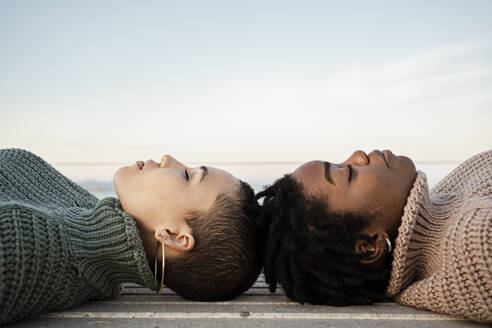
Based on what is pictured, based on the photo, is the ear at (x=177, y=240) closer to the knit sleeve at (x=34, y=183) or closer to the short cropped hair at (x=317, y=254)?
the short cropped hair at (x=317, y=254)

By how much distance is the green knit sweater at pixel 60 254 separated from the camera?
→ 1.83 meters

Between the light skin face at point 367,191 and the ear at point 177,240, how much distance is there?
1.97ft

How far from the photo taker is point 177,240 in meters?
2.11

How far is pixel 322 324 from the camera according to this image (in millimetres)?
1856

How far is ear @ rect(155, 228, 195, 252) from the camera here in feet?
6.81

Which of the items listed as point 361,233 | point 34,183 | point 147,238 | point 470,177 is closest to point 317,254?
point 361,233

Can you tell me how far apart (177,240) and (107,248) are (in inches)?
13.9

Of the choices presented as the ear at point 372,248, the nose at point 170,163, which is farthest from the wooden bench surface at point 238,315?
the nose at point 170,163

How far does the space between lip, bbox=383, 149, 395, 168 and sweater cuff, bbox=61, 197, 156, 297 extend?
1.28m

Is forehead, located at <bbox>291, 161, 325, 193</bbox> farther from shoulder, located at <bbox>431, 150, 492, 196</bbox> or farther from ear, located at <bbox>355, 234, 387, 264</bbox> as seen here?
shoulder, located at <bbox>431, 150, 492, 196</bbox>

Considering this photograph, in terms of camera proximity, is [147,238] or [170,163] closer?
[147,238]

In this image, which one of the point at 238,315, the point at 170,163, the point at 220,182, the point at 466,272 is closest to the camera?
the point at 466,272

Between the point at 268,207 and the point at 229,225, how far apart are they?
222mm

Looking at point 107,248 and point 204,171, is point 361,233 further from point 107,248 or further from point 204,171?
point 107,248
